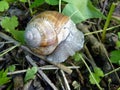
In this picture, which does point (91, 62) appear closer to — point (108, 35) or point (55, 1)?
point (108, 35)

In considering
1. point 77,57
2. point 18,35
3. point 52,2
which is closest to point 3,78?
point 18,35

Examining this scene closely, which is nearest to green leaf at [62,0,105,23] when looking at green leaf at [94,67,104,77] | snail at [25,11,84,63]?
snail at [25,11,84,63]

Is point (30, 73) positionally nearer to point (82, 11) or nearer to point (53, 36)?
point (53, 36)

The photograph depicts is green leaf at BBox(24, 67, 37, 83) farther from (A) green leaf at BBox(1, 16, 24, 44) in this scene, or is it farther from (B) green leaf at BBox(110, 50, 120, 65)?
(B) green leaf at BBox(110, 50, 120, 65)

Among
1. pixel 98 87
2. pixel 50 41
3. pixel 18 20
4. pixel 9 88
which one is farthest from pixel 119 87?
pixel 18 20

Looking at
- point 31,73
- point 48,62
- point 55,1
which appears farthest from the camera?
point 55,1
